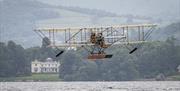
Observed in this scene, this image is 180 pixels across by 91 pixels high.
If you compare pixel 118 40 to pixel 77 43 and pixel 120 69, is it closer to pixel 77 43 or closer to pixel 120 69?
pixel 77 43

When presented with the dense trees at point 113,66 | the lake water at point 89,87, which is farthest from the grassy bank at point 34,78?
the lake water at point 89,87

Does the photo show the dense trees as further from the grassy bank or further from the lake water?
the lake water

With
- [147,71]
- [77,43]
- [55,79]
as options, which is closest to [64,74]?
[55,79]

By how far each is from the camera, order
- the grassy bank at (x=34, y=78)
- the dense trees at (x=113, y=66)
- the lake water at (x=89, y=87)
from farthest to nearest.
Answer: the dense trees at (x=113, y=66)
the grassy bank at (x=34, y=78)
the lake water at (x=89, y=87)

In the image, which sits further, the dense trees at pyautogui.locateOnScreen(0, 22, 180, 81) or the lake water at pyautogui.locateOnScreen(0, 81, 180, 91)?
the dense trees at pyautogui.locateOnScreen(0, 22, 180, 81)

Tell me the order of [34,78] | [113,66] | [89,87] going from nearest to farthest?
[89,87] → [34,78] → [113,66]

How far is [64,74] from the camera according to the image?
188m

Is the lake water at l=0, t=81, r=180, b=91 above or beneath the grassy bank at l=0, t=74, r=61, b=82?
above

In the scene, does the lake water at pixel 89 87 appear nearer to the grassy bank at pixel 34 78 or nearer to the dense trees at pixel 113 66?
the grassy bank at pixel 34 78

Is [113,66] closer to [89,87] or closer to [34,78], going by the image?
[34,78]

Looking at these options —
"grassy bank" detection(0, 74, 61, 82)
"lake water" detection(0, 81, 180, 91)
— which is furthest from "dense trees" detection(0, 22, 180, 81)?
"lake water" detection(0, 81, 180, 91)

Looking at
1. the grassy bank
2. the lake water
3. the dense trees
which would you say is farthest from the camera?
the dense trees

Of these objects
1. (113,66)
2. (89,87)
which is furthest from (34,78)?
(89,87)

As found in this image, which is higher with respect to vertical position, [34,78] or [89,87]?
[89,87]
